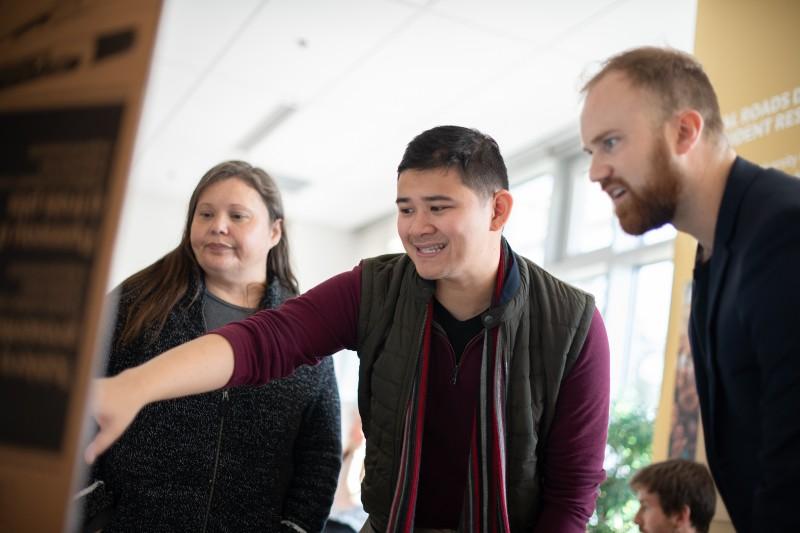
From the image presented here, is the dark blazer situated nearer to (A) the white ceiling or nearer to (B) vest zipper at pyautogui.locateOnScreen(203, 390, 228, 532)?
(B) vest zipper at pyautogui.locateOnScreen(203, 390, 228, 532)

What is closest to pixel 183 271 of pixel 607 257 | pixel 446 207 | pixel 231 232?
pixel 231 232

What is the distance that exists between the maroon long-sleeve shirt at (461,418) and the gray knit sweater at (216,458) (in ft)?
1.01

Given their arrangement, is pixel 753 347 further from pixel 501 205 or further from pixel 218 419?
pixel 218 419

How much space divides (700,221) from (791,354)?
305 millimetres

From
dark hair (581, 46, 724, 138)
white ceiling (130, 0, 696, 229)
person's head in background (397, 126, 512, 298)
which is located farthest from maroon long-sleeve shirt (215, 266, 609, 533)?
white ceiling (130, 0, 696, 229)

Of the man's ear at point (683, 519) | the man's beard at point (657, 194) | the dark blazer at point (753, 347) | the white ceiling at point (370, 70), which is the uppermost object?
the white ceiling at point (370, 70)

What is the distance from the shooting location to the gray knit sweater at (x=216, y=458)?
1691 millimetres

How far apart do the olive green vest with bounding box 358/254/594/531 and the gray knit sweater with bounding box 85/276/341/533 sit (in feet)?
0.97

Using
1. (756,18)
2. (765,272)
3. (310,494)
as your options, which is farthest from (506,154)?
(765,272)

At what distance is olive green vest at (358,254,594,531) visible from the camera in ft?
4.91

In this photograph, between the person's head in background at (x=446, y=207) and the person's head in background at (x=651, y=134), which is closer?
the person's head in background at (x=651, y=134)

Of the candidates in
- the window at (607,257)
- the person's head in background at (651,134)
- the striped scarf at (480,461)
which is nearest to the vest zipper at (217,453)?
the striped scarf at (480,461)

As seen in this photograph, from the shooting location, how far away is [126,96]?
1.48 feet

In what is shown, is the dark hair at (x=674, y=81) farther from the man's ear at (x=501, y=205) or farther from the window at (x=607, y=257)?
the window at (x=607, y=257)
